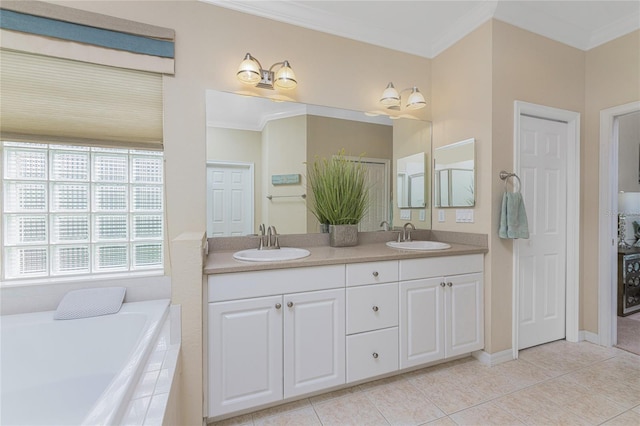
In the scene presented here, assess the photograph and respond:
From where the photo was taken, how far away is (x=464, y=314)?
2.06 metres

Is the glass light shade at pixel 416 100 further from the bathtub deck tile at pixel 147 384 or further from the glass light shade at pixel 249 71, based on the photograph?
the bathtub deck tile at pixel 147 384

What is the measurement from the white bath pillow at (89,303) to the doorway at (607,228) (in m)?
3.55

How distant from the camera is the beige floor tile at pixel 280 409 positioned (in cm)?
159

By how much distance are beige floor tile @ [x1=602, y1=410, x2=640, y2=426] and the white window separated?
9.13 ft

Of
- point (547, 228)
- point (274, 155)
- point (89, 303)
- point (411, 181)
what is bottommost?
point (89, 303)

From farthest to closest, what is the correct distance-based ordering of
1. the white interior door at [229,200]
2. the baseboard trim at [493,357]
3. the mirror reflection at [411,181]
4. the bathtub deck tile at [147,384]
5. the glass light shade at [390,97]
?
the mirror reflection at [411,181], the glass light shade at [390,97], the baseboard trim at [493,357], the white interior door at [229,200], the bathtub deck tile at [147,384]

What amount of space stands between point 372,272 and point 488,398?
1012 millimetres

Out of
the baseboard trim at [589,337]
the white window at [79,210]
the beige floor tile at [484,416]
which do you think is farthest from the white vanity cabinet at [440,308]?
the white window at [79,210]

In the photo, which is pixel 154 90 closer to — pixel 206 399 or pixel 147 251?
pixel 147 251

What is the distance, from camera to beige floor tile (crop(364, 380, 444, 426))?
156cm

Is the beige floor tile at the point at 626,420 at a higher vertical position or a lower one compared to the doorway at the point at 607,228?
lower

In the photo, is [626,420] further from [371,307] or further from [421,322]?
[371,307]

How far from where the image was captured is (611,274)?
2.37 meters

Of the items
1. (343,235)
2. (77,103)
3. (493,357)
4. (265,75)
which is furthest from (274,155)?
(493,357)
